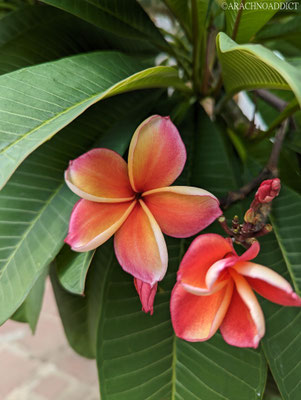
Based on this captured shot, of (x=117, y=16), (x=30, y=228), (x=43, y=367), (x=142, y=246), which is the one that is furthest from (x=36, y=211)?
(x=43, y=367)

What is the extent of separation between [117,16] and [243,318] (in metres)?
0.35

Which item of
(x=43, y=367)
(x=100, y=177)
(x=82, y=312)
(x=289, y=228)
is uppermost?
(x=100, y=177)

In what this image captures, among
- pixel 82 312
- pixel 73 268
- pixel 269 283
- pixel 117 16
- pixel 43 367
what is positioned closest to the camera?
pixel 269 283

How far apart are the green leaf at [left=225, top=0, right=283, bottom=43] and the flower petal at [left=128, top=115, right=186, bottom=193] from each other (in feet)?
0.54

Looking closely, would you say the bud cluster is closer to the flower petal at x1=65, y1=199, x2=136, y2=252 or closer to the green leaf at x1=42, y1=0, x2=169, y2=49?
the flower petal at x1=65, y1=199, x2=136, y2=252

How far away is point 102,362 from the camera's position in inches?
15.9

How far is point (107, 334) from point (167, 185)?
0.18m

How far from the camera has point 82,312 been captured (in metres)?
0.60

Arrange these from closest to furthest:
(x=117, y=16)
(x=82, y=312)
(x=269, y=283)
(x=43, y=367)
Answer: (x=269, y=283)
(x=117, y=16)
(x=82, y=312)
(x=43, y=367)

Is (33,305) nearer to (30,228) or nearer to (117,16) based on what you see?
(30,228)

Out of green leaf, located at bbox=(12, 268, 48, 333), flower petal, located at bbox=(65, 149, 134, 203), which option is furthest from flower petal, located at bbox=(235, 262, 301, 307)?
green leaf, located at bbox=(12, 268, 48, 333)

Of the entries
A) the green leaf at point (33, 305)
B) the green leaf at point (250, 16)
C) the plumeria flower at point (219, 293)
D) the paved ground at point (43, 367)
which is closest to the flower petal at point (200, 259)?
the plumeria flower at point (219, 293)

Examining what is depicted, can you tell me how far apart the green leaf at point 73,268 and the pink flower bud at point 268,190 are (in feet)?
0.47

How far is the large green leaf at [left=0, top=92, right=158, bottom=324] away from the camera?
0.35 m
